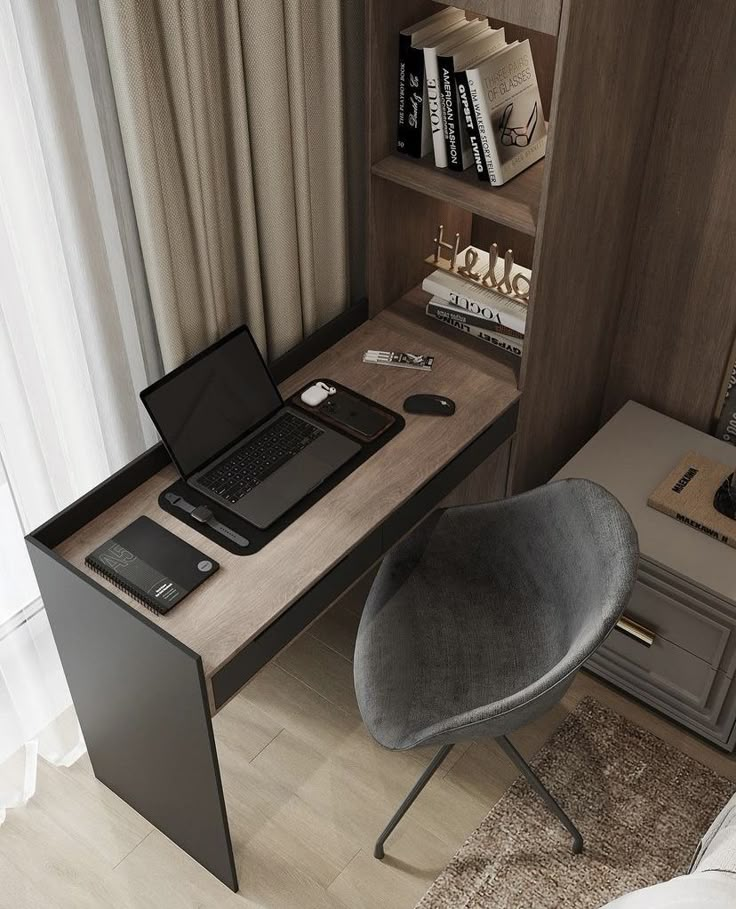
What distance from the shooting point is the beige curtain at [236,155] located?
1.85 m

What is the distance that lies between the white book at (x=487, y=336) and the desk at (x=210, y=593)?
2.1 inches

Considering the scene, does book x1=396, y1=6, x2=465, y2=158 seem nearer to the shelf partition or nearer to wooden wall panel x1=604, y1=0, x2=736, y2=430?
the shelf partition

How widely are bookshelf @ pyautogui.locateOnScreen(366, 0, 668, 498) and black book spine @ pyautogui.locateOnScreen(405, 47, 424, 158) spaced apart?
35 mm

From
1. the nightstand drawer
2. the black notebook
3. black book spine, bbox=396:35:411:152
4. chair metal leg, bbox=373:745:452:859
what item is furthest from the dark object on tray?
the black notebook

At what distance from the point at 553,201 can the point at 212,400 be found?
792mm

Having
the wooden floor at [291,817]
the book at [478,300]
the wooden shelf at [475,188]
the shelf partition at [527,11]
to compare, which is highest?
the shelf partition at [527,11]

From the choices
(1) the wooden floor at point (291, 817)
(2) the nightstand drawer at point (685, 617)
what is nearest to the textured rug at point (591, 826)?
(1) the wooden floor at point (291, 817)

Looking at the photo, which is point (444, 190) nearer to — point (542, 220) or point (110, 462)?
point (542, 220)

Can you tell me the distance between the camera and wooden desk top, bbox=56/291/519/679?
1.86 meters

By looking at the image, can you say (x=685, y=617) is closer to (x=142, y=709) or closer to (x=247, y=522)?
(x=247, y=522)

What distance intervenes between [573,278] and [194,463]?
905 mm

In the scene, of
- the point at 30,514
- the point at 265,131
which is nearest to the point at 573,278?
the point at 265,131

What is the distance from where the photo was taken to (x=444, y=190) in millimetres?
2199

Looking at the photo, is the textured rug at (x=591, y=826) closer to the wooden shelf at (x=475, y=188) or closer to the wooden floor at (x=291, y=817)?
the wooden floor at (x=291, y=817)
